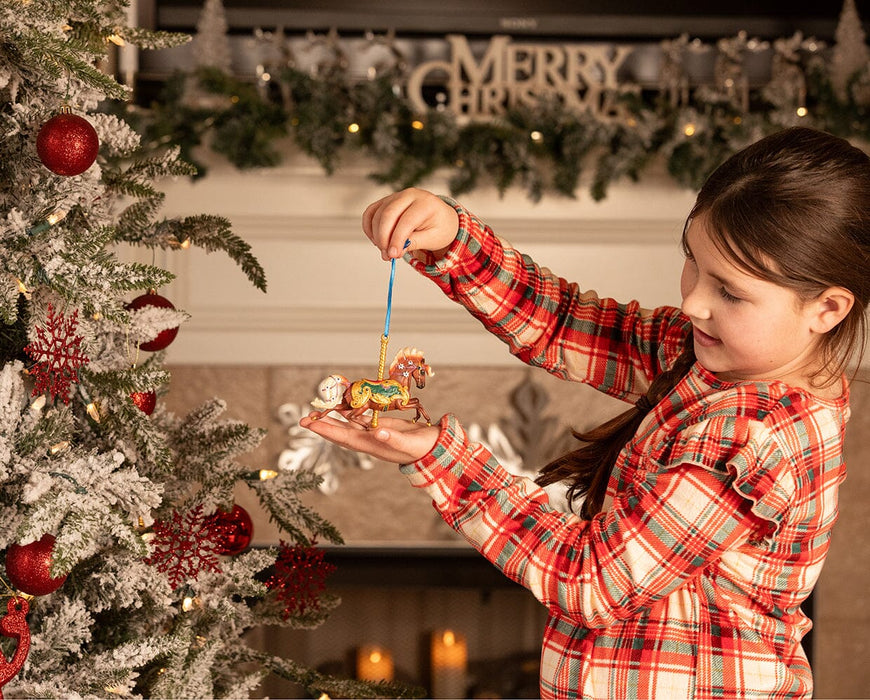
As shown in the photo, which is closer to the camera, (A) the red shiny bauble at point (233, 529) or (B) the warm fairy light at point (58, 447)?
(B) the warm fairy light at point (58, 447)

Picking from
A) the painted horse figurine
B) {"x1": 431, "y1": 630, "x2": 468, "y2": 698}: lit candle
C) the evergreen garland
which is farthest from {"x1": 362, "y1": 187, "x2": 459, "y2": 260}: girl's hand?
{"x1": 431, "y1": 630, "x2": 468, "y2": 698}: lit candle

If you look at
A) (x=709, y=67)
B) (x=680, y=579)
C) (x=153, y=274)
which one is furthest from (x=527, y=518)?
(x=709, y=67)

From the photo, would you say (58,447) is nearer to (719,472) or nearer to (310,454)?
(719,472)

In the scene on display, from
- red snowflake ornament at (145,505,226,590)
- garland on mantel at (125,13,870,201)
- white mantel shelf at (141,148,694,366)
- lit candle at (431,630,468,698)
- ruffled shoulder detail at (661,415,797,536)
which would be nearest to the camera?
ruffled shoulder detail at (661,415,797,536)

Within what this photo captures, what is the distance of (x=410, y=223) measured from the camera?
911mm

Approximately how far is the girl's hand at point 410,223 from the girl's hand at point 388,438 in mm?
163

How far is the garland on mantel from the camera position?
187 centimetres

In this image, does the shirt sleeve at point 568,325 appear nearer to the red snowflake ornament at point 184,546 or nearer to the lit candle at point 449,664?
the red snowflake ornament at point 184,546

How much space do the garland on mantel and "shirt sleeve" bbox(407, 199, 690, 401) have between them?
2.74 ft

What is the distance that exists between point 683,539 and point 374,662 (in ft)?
4.80

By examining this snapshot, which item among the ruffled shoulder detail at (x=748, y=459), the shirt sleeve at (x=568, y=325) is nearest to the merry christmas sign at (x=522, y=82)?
the shirt sleeve at (x=568, y=325)

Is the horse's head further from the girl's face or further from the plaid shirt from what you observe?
the girl's face

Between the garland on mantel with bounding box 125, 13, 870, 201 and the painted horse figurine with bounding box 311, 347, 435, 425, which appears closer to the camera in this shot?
the painted horse figurine with bounding box 311, 347, 435, 425

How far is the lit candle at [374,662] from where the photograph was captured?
2.10m
